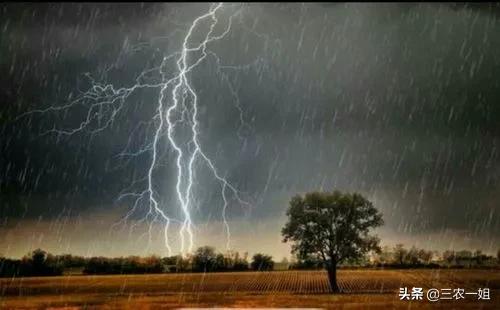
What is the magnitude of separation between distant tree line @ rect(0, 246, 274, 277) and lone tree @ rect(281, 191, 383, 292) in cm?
701

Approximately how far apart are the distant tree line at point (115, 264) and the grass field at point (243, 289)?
482mm

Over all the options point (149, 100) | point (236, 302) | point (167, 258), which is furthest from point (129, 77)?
point (236, 302)

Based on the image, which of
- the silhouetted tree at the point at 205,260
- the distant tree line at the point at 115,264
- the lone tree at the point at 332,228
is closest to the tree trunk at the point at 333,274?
the lone tree at the point at 332,228

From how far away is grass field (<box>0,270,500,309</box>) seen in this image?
28.3 meters

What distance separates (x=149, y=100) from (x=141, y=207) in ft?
17.7

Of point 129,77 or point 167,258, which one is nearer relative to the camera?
point 129,77

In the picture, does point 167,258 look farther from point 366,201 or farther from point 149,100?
point 366,201

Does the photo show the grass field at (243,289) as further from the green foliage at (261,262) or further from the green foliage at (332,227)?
the green foliage at (332,227)

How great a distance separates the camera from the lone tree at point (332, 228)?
Result: 31.7 meters

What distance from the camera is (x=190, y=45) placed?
32.7 metres

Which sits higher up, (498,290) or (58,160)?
(58,160)

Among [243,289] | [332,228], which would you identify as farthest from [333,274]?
[243,289]

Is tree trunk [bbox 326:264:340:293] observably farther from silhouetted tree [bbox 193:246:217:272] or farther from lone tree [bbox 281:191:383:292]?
silhouetted tree [bbox 193:246:217:272]

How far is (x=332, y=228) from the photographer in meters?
32.1
